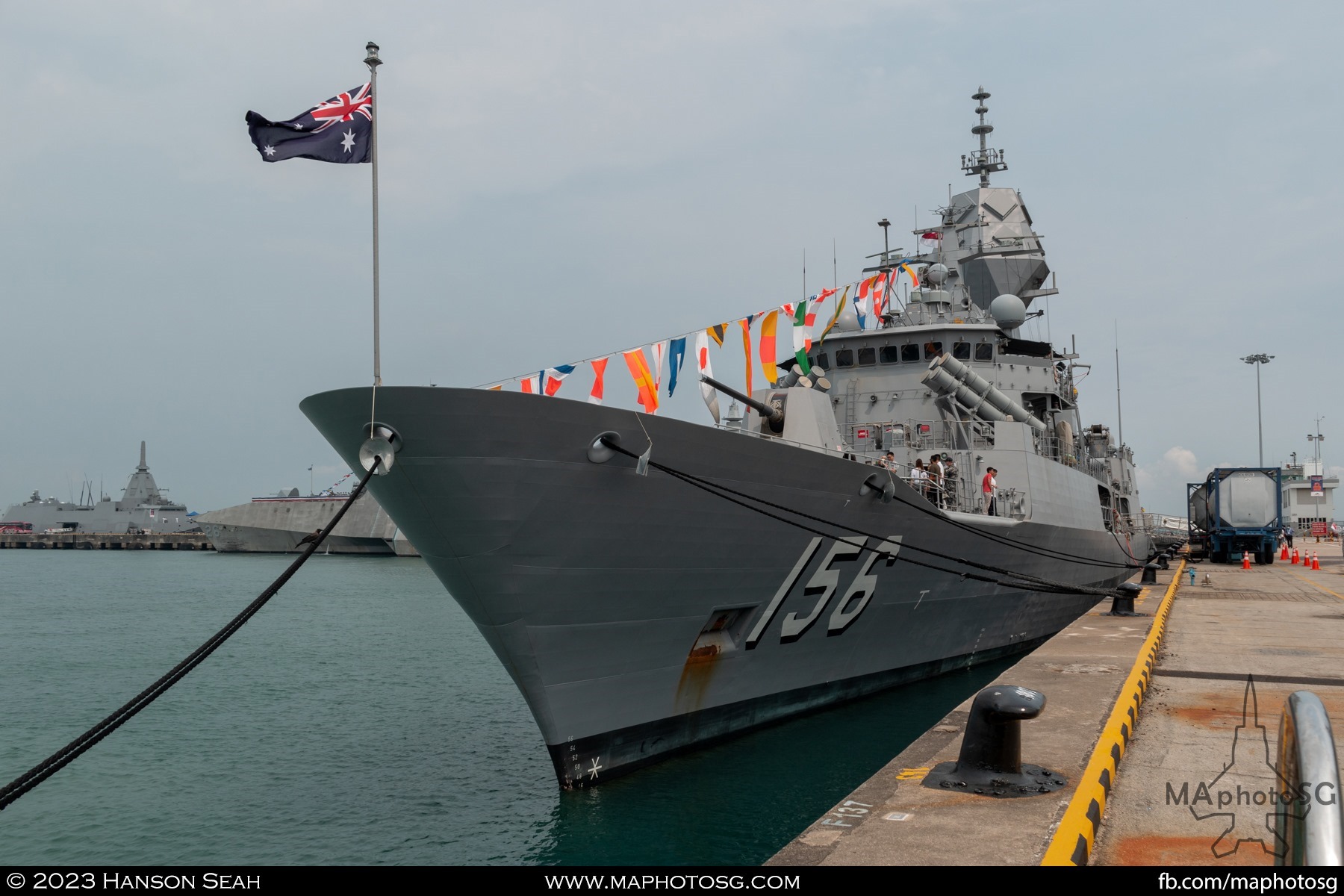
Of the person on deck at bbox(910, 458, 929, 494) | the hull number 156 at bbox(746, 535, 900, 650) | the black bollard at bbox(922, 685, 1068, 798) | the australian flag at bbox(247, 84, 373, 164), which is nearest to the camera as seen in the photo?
the black bollard at bbox(922, 685, 1068, 798)

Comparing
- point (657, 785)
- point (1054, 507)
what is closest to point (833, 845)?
point (657, 785)

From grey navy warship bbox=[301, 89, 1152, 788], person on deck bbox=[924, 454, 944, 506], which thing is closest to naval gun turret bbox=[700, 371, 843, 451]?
grey navy warship bbox=[301, 89, 1152, 788]

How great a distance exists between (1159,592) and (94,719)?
18.1m

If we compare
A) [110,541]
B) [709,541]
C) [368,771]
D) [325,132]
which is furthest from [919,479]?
[110,541]

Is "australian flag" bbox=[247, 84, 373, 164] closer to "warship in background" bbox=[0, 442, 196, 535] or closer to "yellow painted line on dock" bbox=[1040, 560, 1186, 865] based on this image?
"yellow painted line on dock" bbox=[1040, 560, 1186, 865]

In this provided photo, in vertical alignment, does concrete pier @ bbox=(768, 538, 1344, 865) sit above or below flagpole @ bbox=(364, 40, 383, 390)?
below

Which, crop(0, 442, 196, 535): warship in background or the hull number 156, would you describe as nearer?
the hull number 156

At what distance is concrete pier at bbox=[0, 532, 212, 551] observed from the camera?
294 feet

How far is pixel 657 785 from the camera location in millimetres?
8539

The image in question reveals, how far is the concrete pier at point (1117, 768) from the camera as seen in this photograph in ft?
13.6

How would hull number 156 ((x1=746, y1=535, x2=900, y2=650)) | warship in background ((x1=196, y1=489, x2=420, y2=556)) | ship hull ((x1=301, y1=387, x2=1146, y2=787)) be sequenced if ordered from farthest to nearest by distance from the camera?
warship in background ((x1=196, y1=489, x2=420, y2=556)), hull number 156 ((x1=746, y1=535, x2=900, y2=650)), ship hull ((x1=301, y1=387, x2=1146, y2=787))

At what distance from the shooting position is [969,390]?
14.5 metres

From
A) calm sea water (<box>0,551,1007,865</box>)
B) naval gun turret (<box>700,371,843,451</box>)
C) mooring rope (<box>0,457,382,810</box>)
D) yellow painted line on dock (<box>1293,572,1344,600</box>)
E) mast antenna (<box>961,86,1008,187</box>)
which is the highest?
mast antenna (<box>961,86,1008,187</box>)

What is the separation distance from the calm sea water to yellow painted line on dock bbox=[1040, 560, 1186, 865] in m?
2.87
